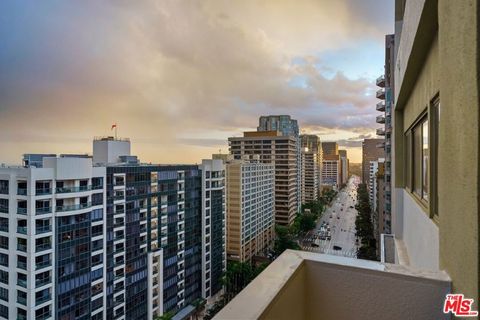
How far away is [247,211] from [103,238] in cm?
1855

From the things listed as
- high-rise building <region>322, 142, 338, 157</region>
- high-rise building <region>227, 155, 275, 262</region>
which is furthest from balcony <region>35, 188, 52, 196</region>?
high-rise building <region>322, 142, 338, 157</region>

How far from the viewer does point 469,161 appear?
1102mm

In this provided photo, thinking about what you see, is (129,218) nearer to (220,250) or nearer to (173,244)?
(173,244)

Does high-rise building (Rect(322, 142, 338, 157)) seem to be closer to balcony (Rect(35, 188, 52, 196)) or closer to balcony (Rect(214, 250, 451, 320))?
balcony (Rect(35, 188, 52, 196))

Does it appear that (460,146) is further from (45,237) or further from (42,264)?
(42,264)

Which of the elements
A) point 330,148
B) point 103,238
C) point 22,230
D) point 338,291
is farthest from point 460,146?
point 330,148

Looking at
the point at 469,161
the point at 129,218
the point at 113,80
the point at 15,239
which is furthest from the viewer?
the point at 129,218

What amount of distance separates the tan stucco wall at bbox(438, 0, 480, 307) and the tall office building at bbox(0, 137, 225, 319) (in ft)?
48.4

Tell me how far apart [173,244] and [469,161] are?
2126 cm

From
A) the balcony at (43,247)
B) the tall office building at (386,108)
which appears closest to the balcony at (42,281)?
the balcony at (43,247)

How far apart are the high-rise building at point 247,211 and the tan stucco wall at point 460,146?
95.7 feet

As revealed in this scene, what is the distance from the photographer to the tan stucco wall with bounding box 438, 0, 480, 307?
3.46 ft

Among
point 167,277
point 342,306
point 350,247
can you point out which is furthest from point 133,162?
point 350,247

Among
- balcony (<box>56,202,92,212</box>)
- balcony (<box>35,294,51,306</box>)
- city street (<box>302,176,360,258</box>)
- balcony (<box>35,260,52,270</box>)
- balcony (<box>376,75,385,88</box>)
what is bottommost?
city street (<box>302,176,360,258</box>)
